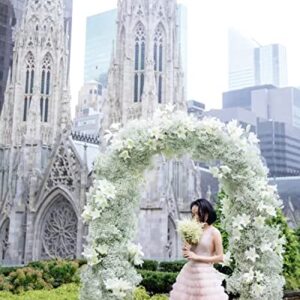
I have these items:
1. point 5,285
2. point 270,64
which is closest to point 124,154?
point 5,285

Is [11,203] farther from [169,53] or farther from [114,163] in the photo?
[114,163]

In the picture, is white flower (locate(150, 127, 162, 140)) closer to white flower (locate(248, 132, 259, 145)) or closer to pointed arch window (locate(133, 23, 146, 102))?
white flower (locate(248, 132, 259, 145))

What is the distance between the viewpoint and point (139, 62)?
3697cm

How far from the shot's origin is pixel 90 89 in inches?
4331

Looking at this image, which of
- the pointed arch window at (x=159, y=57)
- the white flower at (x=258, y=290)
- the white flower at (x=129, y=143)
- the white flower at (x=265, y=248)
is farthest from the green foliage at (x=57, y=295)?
the pointed arch window at (x=159, y=57)

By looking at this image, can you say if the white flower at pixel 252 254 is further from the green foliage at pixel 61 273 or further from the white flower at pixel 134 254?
the green foliage at pixel 61 273

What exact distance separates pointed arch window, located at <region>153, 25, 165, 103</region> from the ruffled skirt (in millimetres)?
29409

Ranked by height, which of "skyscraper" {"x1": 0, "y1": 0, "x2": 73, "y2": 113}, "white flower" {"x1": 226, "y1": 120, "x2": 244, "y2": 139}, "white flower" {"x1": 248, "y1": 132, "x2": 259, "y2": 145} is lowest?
"white flower" {"x1": 248, "y1": 132, "x2": 259, "y2": 145}

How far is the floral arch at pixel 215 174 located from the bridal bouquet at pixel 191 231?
1.52m

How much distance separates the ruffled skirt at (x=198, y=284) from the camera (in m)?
7.13

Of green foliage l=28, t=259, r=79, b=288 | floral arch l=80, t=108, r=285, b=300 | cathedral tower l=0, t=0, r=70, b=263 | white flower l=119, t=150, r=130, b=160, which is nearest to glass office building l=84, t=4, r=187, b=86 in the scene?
cathedral tower l=0, t=0, r=70, b=263

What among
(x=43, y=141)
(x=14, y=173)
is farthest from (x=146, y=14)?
(x=14, y=173)

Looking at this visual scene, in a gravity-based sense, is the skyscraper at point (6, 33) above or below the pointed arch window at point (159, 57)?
above

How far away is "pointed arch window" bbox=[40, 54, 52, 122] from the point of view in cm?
3806
